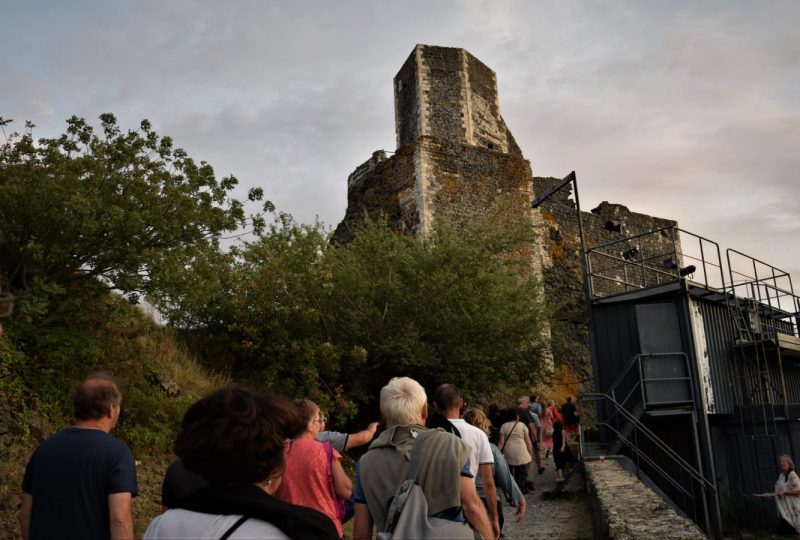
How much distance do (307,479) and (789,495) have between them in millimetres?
9314

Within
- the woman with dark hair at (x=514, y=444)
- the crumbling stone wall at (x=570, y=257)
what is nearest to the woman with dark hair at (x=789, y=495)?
the woman with dark hair at (x=514, y=444)

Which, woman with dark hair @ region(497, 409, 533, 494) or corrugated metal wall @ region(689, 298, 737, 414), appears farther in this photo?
corrugated metal wall @ region(689, 298, 737, 414)

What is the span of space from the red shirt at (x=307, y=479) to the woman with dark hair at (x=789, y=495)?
29.6 ft

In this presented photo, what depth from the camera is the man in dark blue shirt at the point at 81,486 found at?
130 inches

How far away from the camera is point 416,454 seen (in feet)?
11.0

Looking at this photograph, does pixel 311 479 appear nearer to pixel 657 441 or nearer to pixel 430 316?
pixel 657 441

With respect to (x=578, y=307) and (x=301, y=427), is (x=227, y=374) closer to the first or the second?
(x=301, y=427)

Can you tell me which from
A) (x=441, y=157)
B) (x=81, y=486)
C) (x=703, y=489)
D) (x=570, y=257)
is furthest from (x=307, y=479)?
(x=570, y=257)

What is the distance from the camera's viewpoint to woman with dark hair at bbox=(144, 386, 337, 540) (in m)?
1.94

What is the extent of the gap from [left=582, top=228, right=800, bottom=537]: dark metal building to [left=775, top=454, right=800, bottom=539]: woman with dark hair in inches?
48.1

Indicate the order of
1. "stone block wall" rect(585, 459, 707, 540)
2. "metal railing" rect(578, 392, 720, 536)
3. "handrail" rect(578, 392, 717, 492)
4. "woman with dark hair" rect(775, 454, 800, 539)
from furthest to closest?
"metal railing" rect(578, 392, 720, 536) < "handrail" rect(578, 392, 717, 492) < "woman with dark hair" rect(775, 454, 800, 539) < "stone block wall" rect(585, 459, 707, 540)

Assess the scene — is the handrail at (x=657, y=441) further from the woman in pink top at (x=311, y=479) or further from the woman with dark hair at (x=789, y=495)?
the woman in pink top at (x=311, y=479)

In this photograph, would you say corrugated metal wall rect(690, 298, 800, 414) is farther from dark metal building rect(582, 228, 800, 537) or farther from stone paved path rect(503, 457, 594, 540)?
stone paved path rect(503, 457, 594, 540)

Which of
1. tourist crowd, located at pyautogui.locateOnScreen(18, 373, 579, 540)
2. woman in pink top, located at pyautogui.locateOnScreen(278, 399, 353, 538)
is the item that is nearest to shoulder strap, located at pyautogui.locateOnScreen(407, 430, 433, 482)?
tourist crowd, located at pyautogui.locateOnScreen(18, 373, 579, 540)
